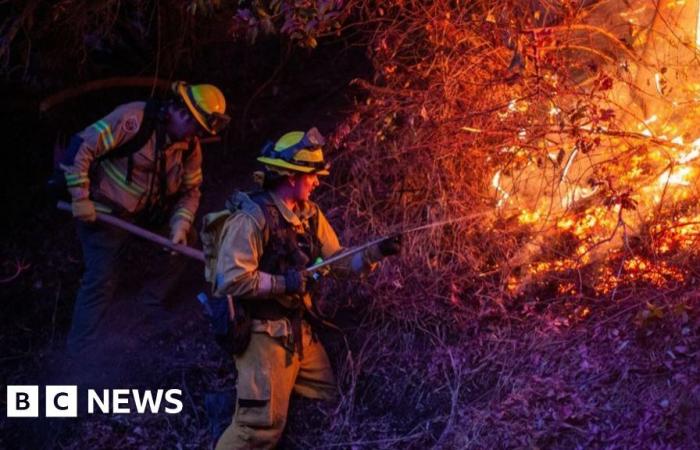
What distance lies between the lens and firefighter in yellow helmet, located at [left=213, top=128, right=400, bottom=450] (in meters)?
5.34

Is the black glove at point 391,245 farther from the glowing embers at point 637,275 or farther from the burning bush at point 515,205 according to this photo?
the glowing embers at point 637,275

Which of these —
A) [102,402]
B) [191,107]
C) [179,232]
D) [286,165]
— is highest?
[191,107]

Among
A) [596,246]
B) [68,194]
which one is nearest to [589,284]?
[596,246]

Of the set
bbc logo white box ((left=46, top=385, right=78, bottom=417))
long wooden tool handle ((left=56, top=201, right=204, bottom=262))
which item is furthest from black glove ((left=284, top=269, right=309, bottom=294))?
bbc logo white box ((left=46, top=385, right=78, bottom=417))

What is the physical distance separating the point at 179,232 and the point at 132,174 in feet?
1.77

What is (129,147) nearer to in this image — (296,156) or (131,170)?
(131,170)

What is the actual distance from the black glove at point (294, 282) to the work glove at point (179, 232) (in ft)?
4.82

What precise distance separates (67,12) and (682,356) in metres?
5.30

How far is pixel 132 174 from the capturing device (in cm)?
655

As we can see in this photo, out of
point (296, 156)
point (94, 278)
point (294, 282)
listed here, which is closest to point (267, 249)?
point (294, 282)

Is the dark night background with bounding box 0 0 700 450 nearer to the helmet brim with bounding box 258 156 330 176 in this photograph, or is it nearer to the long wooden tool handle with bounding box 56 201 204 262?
the long wooden tool handle with bounding box 56 201 204 262

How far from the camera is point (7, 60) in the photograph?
729 cm

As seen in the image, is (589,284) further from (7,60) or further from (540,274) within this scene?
(7,60)

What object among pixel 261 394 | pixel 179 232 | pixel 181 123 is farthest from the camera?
pixel 179 232
